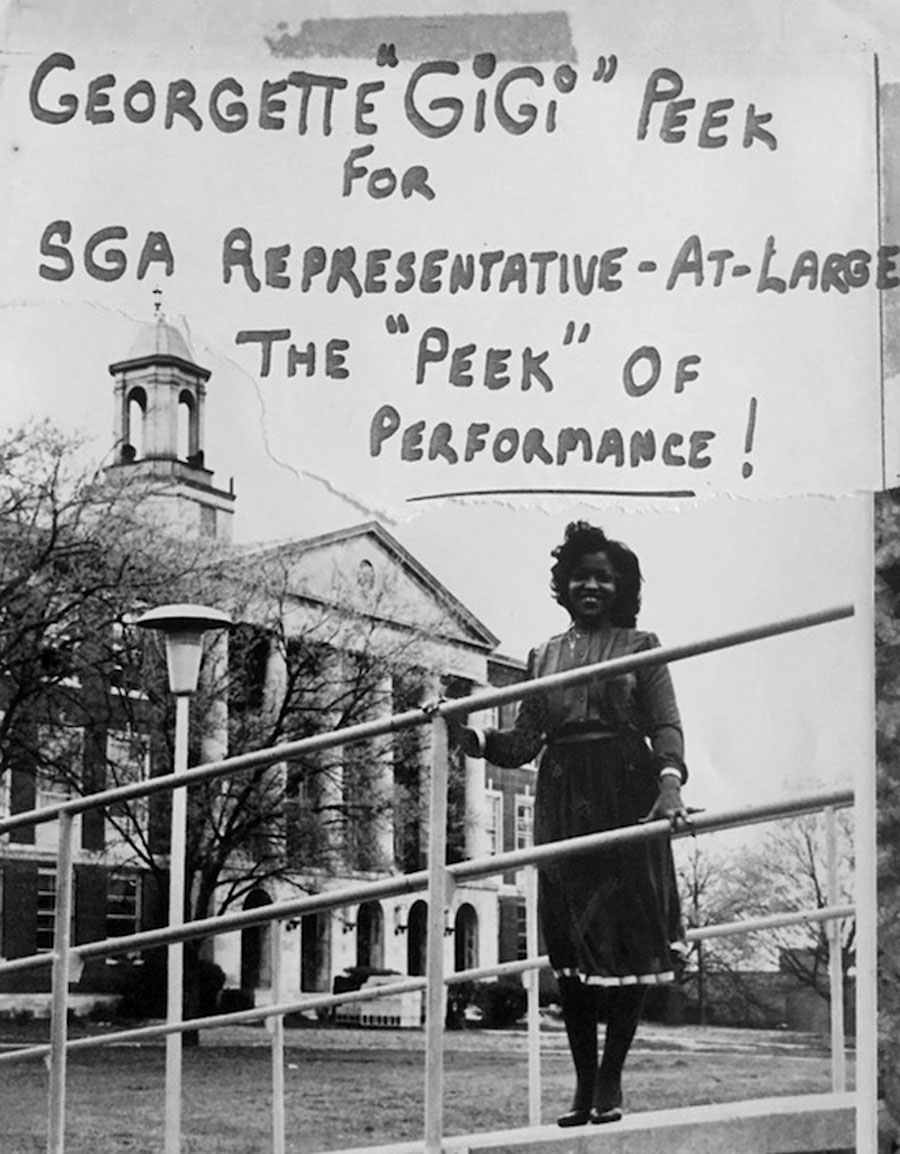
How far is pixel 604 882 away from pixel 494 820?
0.08m

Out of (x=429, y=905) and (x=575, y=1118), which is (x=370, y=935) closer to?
(x=429, y=905)

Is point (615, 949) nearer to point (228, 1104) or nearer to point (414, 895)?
point (414, 895)

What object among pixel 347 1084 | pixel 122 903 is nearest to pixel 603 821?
pixel 347 1084

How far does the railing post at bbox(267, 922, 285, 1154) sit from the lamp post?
6 cm

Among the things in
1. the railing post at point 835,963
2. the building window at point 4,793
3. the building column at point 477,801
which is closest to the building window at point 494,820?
the building column at point 477,801

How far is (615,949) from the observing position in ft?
2.84

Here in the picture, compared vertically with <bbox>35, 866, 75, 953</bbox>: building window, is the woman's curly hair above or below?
above

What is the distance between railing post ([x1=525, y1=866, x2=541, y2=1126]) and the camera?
0.86 m

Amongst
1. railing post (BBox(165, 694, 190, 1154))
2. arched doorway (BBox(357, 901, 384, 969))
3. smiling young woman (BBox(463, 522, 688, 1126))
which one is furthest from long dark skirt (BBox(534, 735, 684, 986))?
railing post (BBox(165, 694, 190, 1154))

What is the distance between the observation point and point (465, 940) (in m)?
0.87

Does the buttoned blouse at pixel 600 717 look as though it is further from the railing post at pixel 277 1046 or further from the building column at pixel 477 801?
the railing post at pixel 277 1046

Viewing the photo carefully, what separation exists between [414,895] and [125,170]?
539 mm

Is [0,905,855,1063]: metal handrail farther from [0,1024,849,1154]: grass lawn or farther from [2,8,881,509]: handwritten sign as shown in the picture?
[2,8,881,509]: handwritten sign

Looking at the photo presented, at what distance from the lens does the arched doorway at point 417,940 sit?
879 mm
